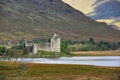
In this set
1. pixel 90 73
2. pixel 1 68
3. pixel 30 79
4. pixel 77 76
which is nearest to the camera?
pixel 30 79

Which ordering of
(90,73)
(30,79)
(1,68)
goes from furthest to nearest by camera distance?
(1,68) → (90,73) → (30,79)

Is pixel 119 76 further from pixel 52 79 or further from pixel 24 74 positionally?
pixel 24 74

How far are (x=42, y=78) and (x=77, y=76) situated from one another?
786 centimetres

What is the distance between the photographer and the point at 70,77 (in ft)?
295

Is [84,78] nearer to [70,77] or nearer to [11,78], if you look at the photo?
[70,77]

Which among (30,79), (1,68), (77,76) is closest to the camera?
(30,79)

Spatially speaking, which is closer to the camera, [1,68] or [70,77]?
[70,77]

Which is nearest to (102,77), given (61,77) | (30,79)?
(61,77)

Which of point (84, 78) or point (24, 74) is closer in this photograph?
point (84, 78)

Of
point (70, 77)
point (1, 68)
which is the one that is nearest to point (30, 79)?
point (70, 77)

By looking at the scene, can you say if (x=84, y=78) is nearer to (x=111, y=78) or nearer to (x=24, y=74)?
(x=111, y=78)

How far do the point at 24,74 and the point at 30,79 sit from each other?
1046cm

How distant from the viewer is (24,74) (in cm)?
9588

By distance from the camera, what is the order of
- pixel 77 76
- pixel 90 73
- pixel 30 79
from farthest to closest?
pixel 90 73 < pixel 77 76 < pixel 30 79
